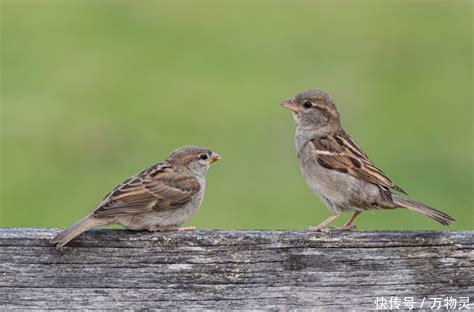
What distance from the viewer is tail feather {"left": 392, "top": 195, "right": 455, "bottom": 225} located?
5.36 metres

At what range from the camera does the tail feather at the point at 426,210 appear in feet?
17.6

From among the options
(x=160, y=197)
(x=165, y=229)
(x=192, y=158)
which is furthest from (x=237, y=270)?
(x=192, y=158)

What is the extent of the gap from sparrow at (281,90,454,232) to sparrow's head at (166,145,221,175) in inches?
23.9

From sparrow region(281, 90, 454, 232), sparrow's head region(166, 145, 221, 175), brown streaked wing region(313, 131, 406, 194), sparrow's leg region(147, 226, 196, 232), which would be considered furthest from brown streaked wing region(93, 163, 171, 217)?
brown streaked wing region(313, 131, 406, 194)

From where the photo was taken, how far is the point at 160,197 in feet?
18.4

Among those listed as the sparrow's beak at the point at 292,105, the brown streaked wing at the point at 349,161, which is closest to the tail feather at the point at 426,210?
the brown streaked wing at the point at 349,161

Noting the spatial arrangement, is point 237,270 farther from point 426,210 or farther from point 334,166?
point 334,166

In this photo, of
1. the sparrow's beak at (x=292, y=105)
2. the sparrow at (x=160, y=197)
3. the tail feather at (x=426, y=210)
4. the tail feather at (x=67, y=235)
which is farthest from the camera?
the sparrow's beak at (x=292, y=105)

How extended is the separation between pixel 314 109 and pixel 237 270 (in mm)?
2614

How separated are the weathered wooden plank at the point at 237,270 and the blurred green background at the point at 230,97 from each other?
557 cm

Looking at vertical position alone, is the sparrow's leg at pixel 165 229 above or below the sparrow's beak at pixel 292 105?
below

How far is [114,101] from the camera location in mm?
13367

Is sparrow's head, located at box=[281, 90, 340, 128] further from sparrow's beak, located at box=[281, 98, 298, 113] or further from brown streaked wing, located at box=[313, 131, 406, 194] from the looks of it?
brown streaked wing, located at box=[313, 131, 406, 194]

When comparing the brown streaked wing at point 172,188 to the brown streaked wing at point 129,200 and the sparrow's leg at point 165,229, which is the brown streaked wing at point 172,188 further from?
the sparrow's leg at point 165,229
